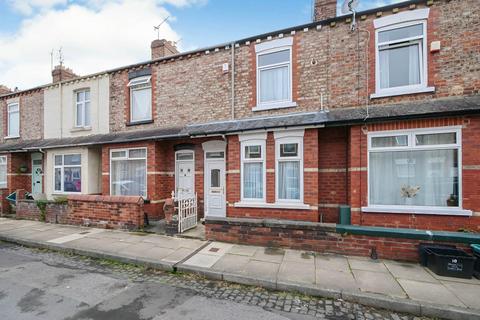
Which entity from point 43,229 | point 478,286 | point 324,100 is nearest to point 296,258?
point 478,286

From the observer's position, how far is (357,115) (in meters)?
6.44

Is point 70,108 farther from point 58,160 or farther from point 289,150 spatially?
point 289,150

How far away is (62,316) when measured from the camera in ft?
11.6

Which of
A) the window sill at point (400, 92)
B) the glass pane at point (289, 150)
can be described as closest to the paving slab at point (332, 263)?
the glass pane at point (289, 150)

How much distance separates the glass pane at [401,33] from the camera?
21.4ft

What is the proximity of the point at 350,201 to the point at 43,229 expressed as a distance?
10.0 meters

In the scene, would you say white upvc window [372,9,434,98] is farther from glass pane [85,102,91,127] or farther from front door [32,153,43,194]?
front door [32,153,43,194]

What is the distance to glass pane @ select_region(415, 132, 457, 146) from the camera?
5848 millimetres

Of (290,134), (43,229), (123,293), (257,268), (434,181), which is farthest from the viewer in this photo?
(43,229)

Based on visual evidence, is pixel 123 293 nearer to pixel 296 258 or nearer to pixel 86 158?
pixel 296 258

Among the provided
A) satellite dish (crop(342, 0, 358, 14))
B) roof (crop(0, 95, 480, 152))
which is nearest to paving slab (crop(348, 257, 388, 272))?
roof (crop(0, 95, 480, 152))

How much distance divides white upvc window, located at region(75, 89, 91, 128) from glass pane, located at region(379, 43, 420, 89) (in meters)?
12.0

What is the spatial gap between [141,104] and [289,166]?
6.93 metres

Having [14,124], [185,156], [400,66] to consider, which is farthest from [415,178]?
[14,124]
